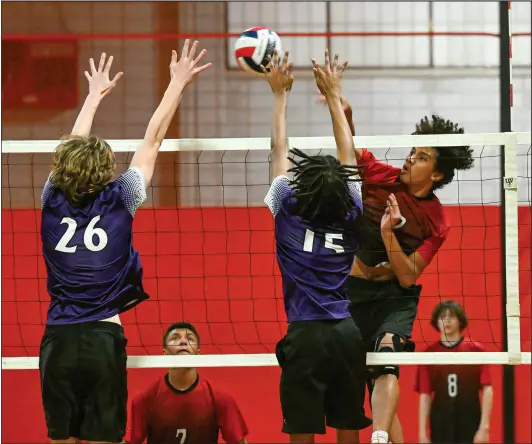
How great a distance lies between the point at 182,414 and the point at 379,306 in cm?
Result: 202

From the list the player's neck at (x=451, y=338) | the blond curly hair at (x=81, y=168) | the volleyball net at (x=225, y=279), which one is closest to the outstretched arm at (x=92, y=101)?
the blond curly hair at (x=81, y=168)

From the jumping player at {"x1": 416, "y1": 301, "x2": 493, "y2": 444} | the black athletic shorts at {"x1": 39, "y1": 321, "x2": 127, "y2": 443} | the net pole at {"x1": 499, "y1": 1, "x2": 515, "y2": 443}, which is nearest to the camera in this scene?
the black athletic shorts at {"x1": 39, "y1": 321, "x2": 127, "y2": 443}

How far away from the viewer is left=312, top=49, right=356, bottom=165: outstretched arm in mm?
4691

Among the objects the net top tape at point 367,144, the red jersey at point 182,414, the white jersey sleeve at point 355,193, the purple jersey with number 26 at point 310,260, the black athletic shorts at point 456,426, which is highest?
the net top tape at point 367,144

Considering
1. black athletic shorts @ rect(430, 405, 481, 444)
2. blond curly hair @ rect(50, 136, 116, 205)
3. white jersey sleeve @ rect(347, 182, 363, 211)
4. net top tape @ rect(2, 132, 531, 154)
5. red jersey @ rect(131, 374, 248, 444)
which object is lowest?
black athletic shorts @ rect(430, 405, 481, 444)

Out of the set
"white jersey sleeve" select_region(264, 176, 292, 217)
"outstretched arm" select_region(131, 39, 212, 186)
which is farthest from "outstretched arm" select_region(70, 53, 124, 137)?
"white jersey sleeve" select_region(264, 176, 292, 217)

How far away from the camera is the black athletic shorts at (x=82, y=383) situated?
4.36 meters

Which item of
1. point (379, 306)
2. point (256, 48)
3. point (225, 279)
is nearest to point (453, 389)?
point (225, 279)

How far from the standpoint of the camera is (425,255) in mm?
5312

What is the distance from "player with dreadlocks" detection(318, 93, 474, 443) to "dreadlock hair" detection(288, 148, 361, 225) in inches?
25.8

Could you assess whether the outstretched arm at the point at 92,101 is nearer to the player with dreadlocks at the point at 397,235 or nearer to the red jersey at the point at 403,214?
the player with dreadlocks at the point at 397,235

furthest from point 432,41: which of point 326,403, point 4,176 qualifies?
point 326,403

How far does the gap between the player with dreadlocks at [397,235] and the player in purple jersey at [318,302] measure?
2.07 ft

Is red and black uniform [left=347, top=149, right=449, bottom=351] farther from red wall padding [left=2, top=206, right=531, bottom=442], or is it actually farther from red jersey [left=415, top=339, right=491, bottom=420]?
red wall padding [left=2, top=206, right=531, bottom=442]
